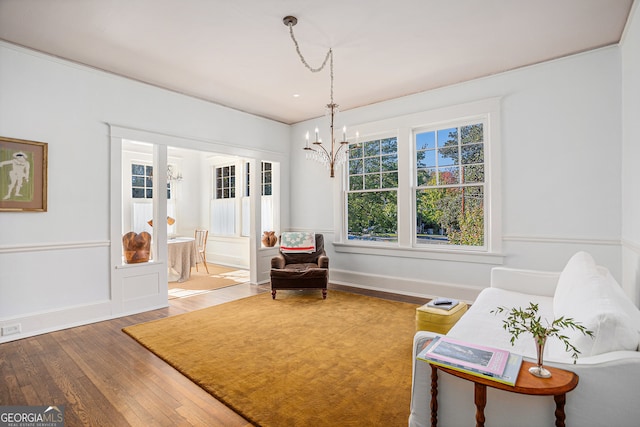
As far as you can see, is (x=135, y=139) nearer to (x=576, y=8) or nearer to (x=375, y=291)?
(x=375, y=291)

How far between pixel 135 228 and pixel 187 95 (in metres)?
3.39

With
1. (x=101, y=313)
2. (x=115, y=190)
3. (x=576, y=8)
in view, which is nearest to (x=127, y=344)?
(x=101, y=313)

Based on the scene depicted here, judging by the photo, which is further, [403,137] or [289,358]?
[403,137]

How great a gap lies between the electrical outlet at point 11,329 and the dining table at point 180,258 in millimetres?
2537

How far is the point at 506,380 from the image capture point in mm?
1276

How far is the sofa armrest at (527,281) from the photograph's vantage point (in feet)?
9.93

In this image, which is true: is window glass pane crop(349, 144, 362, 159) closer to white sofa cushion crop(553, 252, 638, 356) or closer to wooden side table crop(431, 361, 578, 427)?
white sofa cushion crop(553, 252, 638, 356)

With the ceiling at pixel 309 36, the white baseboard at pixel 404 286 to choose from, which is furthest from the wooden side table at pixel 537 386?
the white baseboard at pixel 404 286

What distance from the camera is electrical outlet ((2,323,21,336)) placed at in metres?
3.24

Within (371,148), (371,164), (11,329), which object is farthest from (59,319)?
(371,148)

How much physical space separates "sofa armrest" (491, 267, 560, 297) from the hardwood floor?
2659 millimetres

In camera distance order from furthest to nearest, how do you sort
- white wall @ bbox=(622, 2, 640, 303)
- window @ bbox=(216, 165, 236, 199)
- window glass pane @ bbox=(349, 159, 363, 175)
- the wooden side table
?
window @ bbox=(216, 165, 236, 199) → window glass pane @ bbox=(349, 159, 363, 175) → white wall @ bbox=(622, 2, 640, 303) → the wooden side table

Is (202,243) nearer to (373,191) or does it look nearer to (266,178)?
(266,178)

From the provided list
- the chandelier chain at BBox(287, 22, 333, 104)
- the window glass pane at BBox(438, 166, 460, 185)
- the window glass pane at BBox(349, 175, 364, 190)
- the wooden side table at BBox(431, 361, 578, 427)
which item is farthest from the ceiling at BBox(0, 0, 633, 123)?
the wooden side table at BBox(431, 361, 578, 427)
